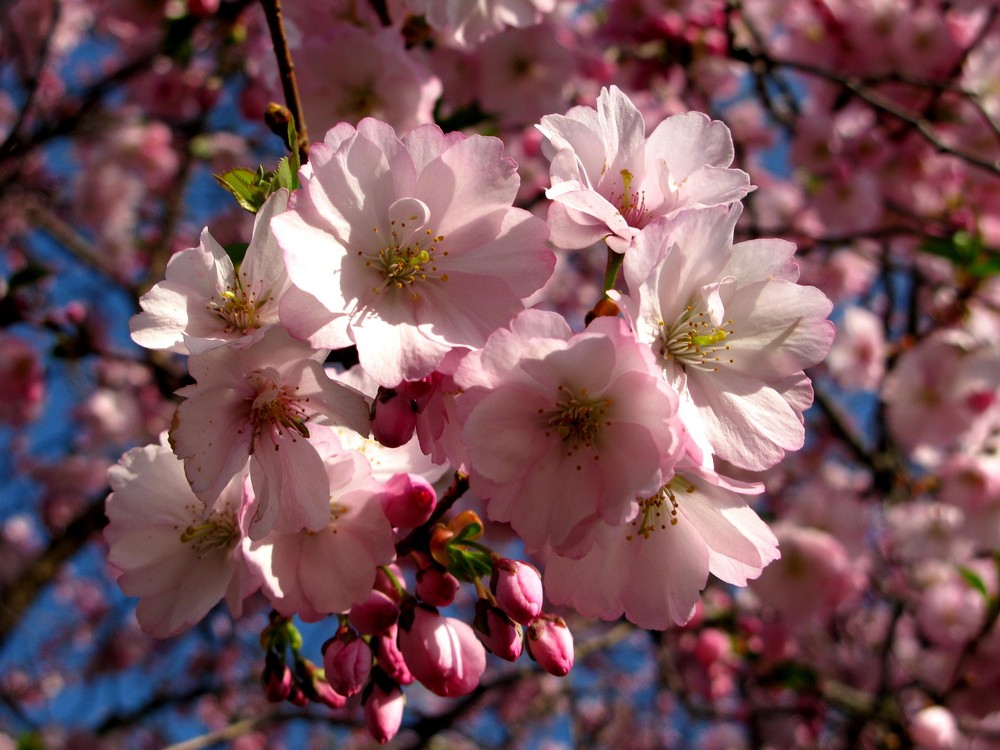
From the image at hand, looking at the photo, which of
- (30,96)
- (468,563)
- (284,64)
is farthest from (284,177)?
(30,96)

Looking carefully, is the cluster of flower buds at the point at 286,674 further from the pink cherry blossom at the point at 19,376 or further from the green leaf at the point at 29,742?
the pink cherry blossom at the point at 19,376

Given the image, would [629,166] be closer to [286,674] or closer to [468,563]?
[468,563]

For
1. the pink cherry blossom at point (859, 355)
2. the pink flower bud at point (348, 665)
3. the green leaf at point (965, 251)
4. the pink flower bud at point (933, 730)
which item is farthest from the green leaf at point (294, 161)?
the pink cherry blossom at point (859, 355)

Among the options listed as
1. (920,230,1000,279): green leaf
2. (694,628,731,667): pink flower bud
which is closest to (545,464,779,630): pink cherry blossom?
(920,230,1000,279): green leaf

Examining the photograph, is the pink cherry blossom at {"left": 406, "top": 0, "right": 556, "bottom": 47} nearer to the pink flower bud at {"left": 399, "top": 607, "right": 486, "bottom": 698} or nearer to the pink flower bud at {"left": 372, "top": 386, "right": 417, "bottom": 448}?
the pink flower bud at {"left": 372, "top": 386, "right": 417, "bottom": 448}

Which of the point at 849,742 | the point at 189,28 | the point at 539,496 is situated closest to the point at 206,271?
the point at 539,496
